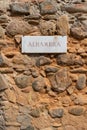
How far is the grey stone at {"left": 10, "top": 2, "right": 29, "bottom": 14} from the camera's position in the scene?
3.68 metres

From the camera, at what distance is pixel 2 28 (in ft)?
12.1

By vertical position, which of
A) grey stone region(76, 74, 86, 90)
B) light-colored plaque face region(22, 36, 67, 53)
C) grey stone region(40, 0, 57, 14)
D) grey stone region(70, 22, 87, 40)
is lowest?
grey stone region(76, 74, 86, 90)

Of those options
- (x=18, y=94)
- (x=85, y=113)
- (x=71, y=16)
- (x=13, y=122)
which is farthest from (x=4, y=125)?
→ (x=71, y=16)

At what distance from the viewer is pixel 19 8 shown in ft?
12.1

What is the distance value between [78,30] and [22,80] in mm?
771

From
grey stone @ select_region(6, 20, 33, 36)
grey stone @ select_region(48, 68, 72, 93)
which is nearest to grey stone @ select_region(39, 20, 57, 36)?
grey stone @ select_region(6, 20, 33, 36)

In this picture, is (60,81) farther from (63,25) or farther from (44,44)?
(63,25)

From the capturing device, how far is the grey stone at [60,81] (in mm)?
3600

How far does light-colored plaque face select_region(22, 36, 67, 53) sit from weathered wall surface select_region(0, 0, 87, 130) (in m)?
0.05

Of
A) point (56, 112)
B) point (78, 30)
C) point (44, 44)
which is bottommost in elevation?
point (56, 112)

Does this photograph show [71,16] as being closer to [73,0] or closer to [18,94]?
[73,0]

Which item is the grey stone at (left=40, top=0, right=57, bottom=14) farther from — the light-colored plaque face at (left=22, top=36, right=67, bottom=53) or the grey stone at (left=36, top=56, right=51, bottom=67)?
the grey stone at (left=36, top=56, right=51, bottom=67)

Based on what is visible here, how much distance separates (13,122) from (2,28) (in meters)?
0.97

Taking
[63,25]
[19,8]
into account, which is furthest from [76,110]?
[19,8]
